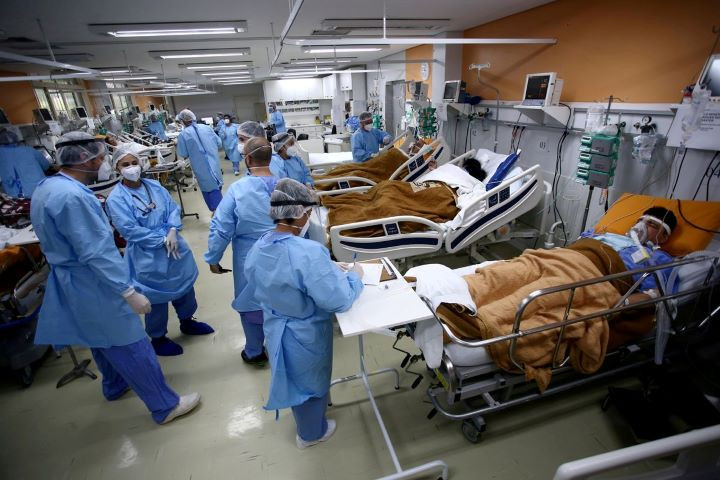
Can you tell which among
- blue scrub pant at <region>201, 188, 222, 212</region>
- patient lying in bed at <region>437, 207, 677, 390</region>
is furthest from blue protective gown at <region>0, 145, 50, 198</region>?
patient lying in bed at <region>437, 207, 677, 390</region>

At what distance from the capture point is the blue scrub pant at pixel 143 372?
7.13 ft

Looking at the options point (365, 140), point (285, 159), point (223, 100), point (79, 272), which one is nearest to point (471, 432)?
point (79, 272)

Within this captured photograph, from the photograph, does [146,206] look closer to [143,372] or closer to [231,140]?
[143,372]

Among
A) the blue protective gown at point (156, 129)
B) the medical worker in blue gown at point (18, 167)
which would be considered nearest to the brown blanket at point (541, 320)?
the medical worker in blue gown at point (18, 167)

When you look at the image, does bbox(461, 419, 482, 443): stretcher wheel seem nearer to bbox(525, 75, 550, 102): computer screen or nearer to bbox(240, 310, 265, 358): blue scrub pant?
bbox(240, 310, 265, 358): blue scrub pant

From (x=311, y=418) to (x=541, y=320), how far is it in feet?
4.76

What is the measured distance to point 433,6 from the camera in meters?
4.05

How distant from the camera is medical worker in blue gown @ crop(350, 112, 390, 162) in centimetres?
591

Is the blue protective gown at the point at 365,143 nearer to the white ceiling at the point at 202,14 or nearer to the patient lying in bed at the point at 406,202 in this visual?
the white ceiling at the point at 202,14

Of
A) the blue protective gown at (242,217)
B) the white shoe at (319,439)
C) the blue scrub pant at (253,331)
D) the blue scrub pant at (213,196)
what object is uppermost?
the blue protective gown at (242,217)

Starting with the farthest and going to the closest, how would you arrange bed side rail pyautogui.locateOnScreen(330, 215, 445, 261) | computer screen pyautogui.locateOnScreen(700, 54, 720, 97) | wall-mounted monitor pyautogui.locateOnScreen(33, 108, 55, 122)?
wall-mounted monitor pyautogui.locateOnScreen(33, 108, 55, 122) < bed side rail pyautogui.locateOnScreen(330, 215, 445, 261) < computer screen pyautogui.locateOnScreen(700, 54, 720, 97)

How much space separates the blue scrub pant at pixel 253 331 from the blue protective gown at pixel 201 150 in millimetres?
3310

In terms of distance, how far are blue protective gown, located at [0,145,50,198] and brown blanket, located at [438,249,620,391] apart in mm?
6111

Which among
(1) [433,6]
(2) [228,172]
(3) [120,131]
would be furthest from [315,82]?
(1) [433,6]
